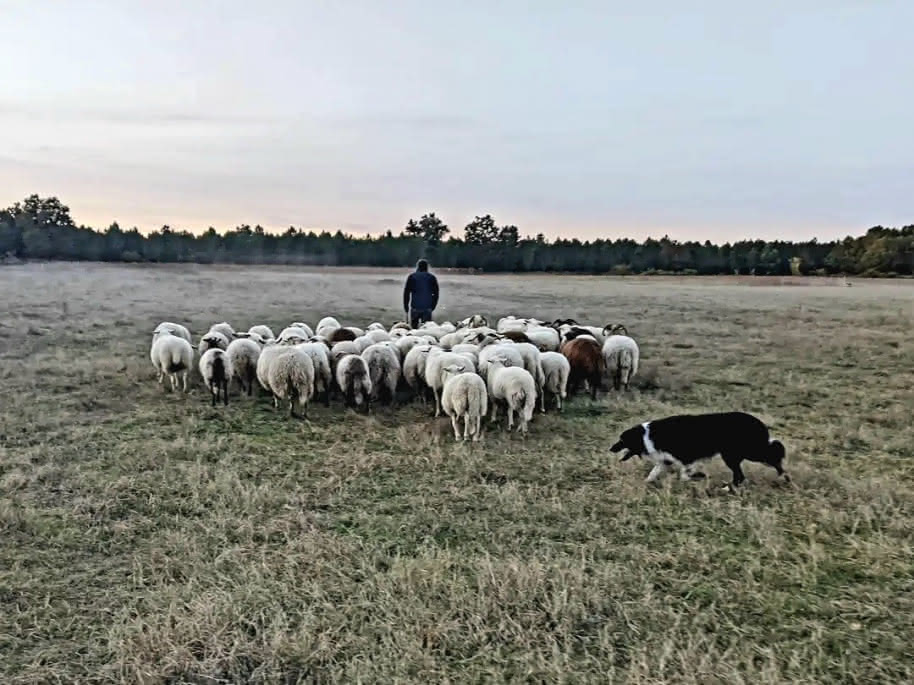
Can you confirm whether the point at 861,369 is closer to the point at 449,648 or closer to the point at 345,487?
the point at 345,487

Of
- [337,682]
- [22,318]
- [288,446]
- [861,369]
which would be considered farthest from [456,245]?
[337,682]

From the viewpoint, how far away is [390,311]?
2591 cm

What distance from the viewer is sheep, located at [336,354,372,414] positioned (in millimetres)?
10242

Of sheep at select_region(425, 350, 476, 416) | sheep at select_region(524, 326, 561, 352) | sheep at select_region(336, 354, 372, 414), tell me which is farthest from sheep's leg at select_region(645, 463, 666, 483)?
sheep at select_region(524, 326, 561, 352)

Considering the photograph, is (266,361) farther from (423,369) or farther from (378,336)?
(378,336)

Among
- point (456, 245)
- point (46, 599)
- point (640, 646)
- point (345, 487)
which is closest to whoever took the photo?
point (640, 646)

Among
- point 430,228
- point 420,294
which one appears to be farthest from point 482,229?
point 420,294

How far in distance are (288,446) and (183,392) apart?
3.82 metres

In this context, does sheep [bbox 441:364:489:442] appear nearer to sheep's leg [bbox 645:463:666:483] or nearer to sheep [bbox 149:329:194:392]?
sheep's leg [bbox 645:463:666:483]

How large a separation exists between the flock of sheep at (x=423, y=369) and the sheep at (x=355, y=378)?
0.05 feet

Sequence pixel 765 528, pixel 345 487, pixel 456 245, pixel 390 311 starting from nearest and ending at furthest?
pixel 765 528, pixel 345 487, pixel 390 311, pixel 456 245

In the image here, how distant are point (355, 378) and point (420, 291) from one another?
5372mm

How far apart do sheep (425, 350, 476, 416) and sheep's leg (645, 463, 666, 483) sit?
338 centimetres

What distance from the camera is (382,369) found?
35.2 feet
